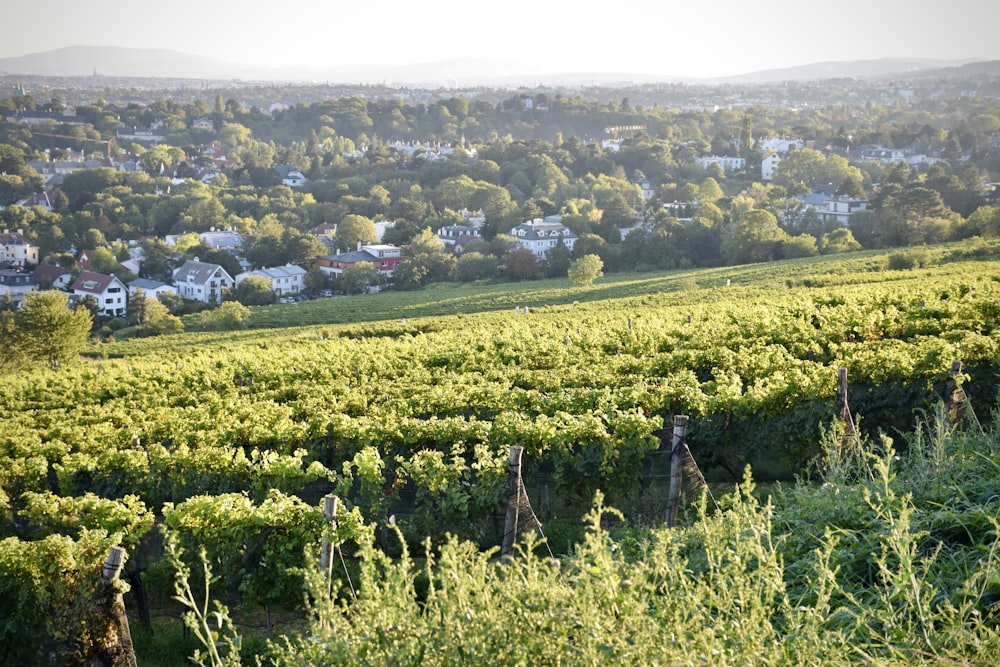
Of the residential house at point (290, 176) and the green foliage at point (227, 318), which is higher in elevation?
the residential house at point (290, 176)

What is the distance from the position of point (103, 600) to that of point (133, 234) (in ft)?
287

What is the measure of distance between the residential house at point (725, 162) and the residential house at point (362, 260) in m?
48.4

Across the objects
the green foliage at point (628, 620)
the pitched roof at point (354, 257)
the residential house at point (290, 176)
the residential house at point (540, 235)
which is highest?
the green foliage at point (628, 620)

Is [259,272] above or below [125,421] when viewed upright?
below

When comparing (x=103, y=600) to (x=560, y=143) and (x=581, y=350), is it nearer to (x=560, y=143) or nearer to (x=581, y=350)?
(x=581, y=350)

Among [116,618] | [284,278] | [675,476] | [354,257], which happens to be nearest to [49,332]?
[284,278]

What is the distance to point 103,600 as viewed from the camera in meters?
6.31

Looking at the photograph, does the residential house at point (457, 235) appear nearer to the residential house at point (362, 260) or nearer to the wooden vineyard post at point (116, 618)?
the residential house at point (362, 260)

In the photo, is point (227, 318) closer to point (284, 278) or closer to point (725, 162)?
point (284, 278)

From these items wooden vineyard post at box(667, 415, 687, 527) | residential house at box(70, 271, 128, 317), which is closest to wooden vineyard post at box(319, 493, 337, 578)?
wooden vineyard post at box(667, 415, 687, 527)

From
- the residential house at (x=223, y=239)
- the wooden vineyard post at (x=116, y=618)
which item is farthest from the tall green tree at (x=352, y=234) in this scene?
the wooden vineyard post at (x=116, y=618)

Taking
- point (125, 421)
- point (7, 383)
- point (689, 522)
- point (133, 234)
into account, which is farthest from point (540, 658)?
point (133, 234)

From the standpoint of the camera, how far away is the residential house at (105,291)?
60344 mm

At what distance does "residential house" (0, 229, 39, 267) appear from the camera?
79.1 m
